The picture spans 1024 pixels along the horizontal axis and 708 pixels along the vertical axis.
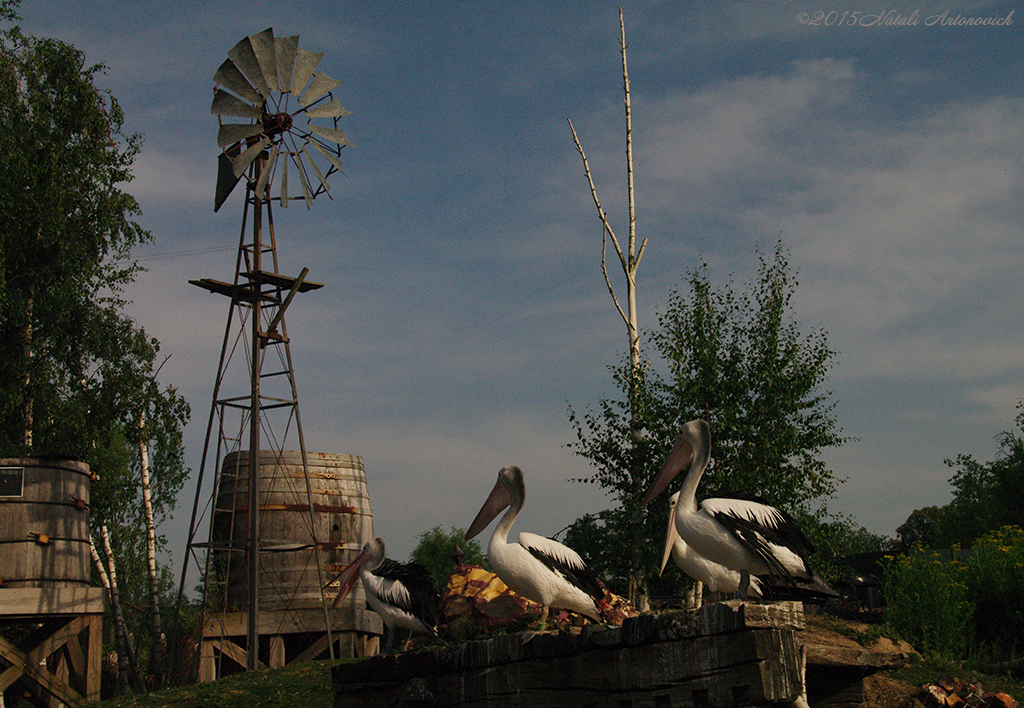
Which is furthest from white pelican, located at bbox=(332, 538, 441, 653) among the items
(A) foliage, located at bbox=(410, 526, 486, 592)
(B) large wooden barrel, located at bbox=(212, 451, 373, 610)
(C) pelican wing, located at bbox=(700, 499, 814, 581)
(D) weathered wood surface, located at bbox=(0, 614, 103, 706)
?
(A) foliage, located at bbox=(410, 526, 486, 592)

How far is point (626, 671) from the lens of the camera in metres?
7.50

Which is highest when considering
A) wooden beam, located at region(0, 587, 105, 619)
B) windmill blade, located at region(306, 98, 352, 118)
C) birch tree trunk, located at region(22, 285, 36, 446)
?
windmill blade, located at region(306, 98, 352, 118)

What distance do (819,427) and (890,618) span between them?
4.12 metres

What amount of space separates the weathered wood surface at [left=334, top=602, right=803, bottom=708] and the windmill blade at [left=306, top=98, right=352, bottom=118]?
1555cm

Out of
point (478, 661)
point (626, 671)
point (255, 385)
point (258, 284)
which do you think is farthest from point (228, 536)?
point (626, 671)

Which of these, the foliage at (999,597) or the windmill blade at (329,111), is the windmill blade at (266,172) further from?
the foliage at (999,597)

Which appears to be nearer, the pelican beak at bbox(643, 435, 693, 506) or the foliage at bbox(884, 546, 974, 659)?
the pelican beak at bbox(643, 435, 693, 506)

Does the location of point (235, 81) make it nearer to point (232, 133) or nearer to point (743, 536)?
point (232, 133)

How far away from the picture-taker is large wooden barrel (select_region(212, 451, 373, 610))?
22.3m

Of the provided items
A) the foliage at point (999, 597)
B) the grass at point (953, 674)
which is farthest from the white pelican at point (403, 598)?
the foliage at point (999, 597)

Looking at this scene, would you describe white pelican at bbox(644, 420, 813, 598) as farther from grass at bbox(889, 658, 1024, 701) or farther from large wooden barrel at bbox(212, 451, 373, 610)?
large wooden barrel at bbox(212, 451, 373, 610)

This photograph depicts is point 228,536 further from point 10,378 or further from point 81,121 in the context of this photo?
point 81,121

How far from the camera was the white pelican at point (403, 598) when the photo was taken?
12711 millimetres

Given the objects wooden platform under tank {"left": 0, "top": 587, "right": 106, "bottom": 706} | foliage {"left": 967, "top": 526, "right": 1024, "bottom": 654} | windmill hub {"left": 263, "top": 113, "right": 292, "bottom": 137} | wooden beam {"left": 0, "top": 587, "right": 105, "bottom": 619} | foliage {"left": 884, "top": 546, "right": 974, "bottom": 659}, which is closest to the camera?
foliage {"left": 884, "top": 546, "right": 974, "bottom": 659}
